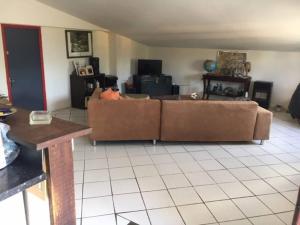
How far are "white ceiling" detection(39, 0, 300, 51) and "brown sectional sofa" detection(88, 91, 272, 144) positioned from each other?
1271 mm

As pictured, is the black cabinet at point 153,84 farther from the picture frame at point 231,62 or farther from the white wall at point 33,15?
the white wall at point 33,15

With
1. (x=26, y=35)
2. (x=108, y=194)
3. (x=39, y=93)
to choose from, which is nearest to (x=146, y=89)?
(x=39, y=93)

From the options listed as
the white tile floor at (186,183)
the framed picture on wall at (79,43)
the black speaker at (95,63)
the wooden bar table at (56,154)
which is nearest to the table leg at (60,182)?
the wooden bar table at (56,154)

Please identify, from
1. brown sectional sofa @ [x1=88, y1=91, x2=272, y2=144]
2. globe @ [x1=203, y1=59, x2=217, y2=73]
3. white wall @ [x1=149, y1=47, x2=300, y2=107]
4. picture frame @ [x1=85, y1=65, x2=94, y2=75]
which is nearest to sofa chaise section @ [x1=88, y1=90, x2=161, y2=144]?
brown sectional sofa @ [x1=88, y1=91, x2=272, y2=144]

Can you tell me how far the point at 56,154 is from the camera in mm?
1287

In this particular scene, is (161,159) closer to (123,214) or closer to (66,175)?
(123,214)

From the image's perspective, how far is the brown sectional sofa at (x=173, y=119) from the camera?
374 cm

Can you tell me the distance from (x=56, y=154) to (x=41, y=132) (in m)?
0.15

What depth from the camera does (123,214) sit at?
2357 millimetres

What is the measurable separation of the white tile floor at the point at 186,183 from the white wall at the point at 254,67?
2405 mm

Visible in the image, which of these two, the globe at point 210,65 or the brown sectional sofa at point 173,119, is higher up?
the globe at point 210,65

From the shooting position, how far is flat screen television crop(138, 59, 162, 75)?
7117mm

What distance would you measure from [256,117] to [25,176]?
355cm

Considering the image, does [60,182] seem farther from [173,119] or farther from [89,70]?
[89,70]
